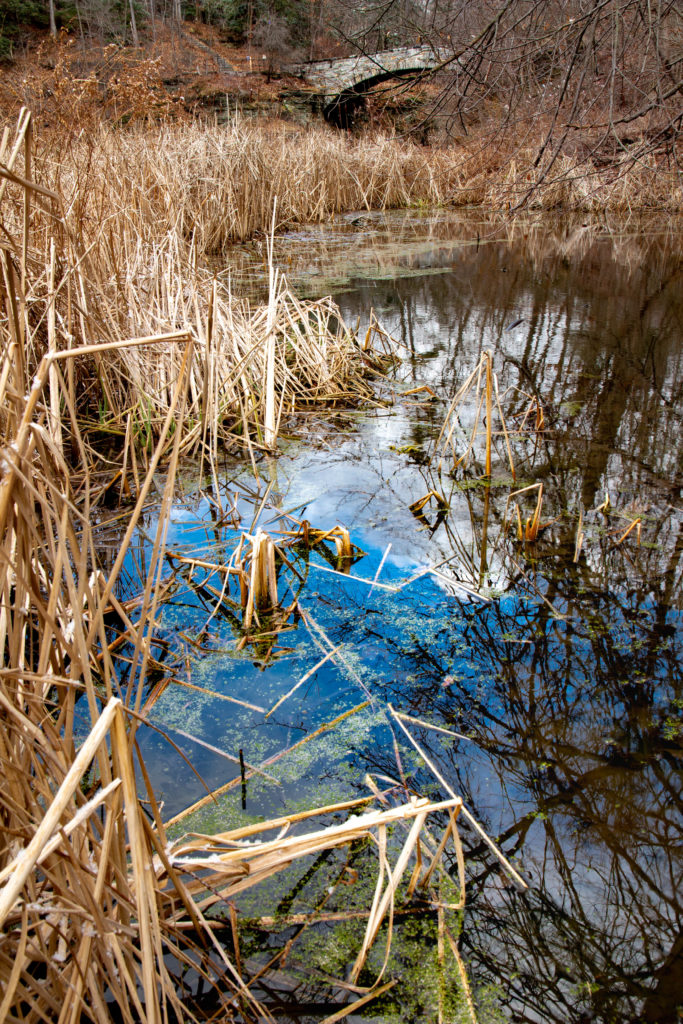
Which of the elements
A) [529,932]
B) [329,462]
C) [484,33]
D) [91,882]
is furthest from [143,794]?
[484,33]

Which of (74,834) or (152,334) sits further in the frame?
(152,334)

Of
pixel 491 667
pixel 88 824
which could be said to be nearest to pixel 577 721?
pixel 491 667

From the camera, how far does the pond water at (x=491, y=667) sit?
1.23 metres

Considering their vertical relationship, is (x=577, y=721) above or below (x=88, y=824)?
below

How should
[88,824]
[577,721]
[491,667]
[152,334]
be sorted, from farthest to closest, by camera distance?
1. [152,334]
2. [491,667]
3. [577,721]
4. [88,824]

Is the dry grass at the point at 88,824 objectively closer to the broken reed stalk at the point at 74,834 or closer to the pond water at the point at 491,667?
the broken reed stalk at the point at 74,834

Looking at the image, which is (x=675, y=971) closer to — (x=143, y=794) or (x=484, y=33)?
(x=143, y=794)

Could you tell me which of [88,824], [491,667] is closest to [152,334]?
[491,667]

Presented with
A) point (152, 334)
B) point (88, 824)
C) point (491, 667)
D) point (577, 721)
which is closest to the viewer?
point (88, 824)

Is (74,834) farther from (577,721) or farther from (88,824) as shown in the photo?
(577,721)

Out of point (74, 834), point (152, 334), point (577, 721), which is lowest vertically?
point (577, 721)

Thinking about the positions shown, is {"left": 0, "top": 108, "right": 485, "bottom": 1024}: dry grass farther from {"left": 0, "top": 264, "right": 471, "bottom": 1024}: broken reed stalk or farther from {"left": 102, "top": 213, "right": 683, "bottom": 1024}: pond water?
{"left": 102, "top": 213, "right": 683, "bottom": 1024}: pond water

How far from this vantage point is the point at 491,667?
1861 mm

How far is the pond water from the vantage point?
1.23 meters
